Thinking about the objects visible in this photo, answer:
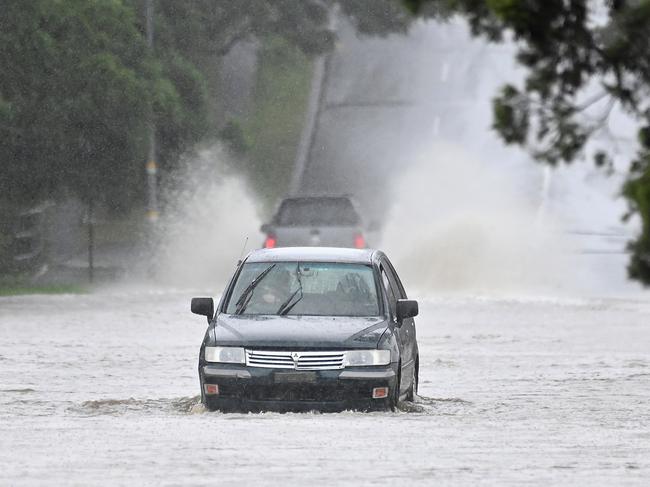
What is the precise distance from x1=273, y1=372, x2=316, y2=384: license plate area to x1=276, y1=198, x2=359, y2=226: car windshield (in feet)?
60.3

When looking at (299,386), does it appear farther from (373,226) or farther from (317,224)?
(373,226)

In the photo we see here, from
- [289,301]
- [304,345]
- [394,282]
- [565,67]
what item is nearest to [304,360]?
[304,345]

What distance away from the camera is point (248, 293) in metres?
15.4

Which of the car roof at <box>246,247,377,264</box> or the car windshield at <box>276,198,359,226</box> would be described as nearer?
the car roof at <box>246,247,377,264</box>

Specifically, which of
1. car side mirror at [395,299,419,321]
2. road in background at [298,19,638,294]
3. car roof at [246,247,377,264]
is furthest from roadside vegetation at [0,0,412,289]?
car side mirror at [395,299,419,321]

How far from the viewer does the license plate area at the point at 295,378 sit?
14.3 metres

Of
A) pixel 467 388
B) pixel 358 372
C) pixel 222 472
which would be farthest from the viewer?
pixel 467 388

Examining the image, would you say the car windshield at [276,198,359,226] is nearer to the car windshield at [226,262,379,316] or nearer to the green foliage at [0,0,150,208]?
the green foliage at [0,0,150,208]

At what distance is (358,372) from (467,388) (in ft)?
11.6

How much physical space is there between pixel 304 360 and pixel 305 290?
121 cm

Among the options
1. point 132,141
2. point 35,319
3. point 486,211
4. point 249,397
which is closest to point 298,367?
point 249,397

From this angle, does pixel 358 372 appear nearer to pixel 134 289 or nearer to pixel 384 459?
pixel 384 459

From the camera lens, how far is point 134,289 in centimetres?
3728

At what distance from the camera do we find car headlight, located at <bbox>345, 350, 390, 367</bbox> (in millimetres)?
14328
